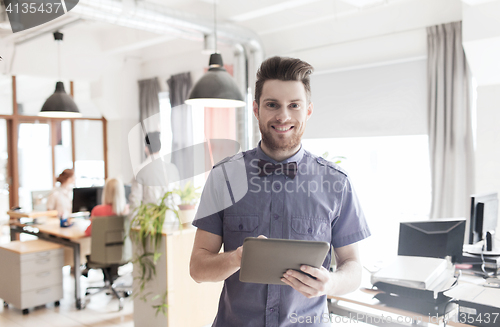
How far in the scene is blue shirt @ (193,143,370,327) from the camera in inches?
52.6

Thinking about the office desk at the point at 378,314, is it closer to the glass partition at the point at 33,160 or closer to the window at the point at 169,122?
the window at the point at 169,122

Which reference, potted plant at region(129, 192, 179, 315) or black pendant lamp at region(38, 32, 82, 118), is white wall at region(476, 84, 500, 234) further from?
black pendant lamp at region(38, 32, 82, 118)

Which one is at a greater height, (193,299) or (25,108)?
(25,108)

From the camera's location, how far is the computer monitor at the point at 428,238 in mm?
2490

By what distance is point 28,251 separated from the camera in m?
4.09

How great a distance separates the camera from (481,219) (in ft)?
9.27

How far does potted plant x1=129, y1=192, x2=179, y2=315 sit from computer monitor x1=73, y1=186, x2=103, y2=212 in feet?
6.37

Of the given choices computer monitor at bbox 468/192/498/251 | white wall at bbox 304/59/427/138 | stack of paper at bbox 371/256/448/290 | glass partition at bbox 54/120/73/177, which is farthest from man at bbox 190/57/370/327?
glass partition at bbox 54/120/73/177

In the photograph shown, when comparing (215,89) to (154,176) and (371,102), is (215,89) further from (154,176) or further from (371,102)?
(371,102)

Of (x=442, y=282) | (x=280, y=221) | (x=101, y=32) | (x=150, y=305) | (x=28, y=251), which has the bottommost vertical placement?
(x=150, y=305)

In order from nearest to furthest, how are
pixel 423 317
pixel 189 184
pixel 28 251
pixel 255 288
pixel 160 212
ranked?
Result: pixel 255 288 < pixel 423 317 < pixel 160 212 < pixel 189 184 < pixel 28 251

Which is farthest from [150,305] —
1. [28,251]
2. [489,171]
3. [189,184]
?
[489,171]

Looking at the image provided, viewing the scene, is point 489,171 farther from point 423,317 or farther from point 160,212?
point 160,212

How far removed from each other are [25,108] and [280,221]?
6580 millimetres
